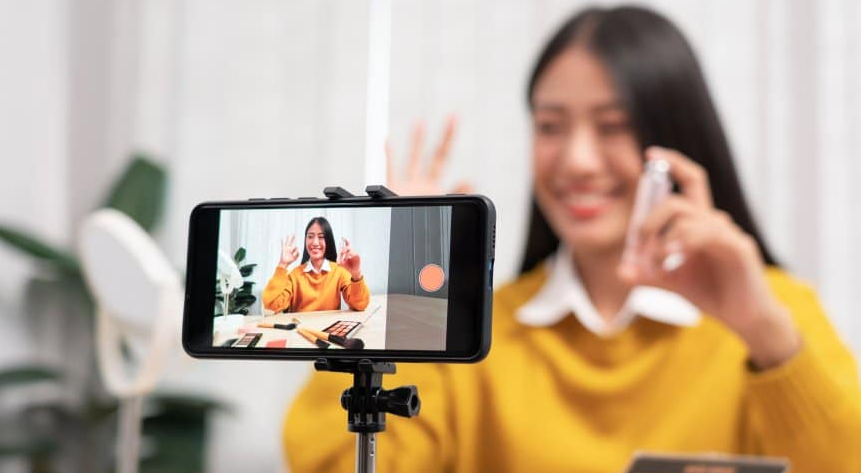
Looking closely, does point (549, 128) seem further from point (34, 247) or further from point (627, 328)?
point (34, 247)

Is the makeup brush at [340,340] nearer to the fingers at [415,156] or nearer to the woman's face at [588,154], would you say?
the fingers at [415,156]

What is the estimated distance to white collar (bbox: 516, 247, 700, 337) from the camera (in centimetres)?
100

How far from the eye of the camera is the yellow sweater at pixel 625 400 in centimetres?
85

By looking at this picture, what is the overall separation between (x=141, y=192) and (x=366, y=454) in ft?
3.86

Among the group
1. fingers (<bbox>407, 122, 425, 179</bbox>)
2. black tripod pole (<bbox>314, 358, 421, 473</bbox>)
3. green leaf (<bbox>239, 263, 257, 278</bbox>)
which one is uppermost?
fingers (<bbox>407, 122, 425, 179</bbox>)

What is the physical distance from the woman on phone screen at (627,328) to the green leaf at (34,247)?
0.79 meters

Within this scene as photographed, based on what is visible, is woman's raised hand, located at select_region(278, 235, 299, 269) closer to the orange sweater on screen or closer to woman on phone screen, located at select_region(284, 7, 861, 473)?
the orange sweater on screen

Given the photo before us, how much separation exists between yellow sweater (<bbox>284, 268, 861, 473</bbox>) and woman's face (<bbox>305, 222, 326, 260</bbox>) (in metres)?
0.42

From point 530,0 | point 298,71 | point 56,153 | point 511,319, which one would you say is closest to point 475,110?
point 530,0

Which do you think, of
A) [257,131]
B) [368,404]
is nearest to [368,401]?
[368,404]

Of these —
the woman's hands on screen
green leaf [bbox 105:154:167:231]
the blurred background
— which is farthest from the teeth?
green leaf [bbox 105:154:167:231]

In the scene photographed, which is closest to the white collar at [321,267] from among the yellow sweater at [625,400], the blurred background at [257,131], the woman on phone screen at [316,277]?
the woman on phone screen at [316,277]

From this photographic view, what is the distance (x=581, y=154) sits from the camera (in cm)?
95

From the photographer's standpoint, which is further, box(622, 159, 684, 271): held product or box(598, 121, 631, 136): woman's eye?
box(598, 121, 631, 136): woman's eye
